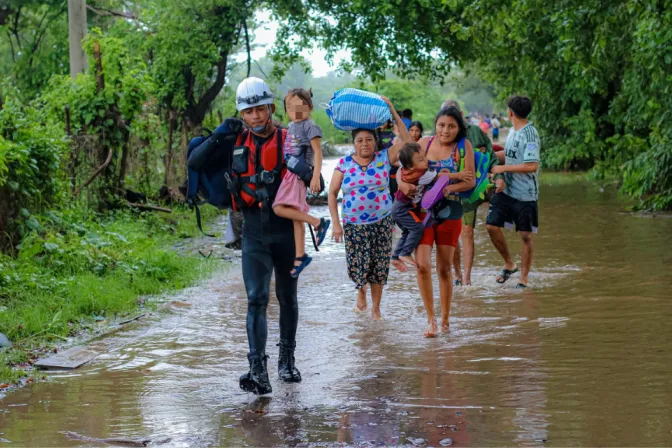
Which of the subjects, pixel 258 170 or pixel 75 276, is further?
pixel 75 276

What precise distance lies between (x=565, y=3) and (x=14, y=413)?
11.2 meters

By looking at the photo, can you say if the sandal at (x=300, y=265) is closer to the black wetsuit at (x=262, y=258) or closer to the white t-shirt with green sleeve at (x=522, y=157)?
the black wetsuit at (x=262, y=258)

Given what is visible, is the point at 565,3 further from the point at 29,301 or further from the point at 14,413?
the point at 14,413

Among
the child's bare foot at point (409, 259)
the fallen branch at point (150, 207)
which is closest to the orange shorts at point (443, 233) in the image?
the child's bare foot at point (409, 259)

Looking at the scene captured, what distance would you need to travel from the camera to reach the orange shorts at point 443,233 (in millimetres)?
8133

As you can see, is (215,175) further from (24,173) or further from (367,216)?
(24,173)

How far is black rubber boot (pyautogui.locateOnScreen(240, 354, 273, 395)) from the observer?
616 cm

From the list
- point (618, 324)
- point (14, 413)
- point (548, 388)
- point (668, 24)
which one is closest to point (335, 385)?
point (548, 388)

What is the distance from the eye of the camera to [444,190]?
26.2ft

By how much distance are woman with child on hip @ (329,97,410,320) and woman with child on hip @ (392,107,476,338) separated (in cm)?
28

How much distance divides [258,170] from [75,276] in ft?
14.5

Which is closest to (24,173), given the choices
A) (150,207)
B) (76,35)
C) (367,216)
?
(367,216)

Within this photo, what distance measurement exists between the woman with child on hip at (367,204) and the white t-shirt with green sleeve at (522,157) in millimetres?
1847

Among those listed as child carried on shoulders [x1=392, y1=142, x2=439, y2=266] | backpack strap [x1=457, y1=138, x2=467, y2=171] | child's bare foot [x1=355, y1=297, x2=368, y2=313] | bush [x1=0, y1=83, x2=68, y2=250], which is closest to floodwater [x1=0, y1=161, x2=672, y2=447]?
child's bare foot [x1=355, y1=297, x2=368, y2=313]
